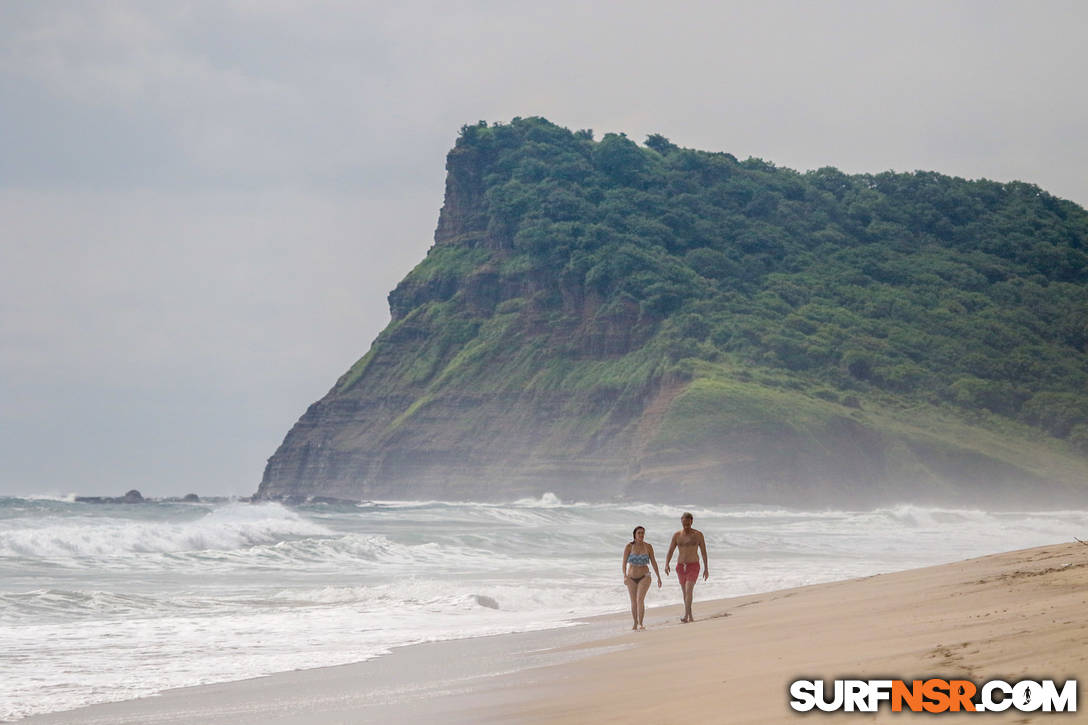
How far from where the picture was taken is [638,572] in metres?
14.4

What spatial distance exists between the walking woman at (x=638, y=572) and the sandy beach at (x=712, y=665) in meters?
0.30

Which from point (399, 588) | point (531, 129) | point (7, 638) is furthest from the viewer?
point (531, 129)

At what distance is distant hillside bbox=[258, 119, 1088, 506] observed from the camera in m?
87.8

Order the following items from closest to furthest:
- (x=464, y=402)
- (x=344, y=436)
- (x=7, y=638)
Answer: (x=7, y=638), (x=464, y=402), (x=344, y=436)

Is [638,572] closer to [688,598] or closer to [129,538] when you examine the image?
[688,598]

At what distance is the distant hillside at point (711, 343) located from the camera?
87750 mm

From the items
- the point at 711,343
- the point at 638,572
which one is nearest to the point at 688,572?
the point at 638,572

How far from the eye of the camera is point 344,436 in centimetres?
11275

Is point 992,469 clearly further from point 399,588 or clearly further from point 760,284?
point 399,588

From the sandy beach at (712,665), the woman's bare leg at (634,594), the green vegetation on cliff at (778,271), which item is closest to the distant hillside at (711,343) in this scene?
the green vegetation on cliff at (778,271)

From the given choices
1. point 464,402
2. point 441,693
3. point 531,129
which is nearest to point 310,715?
point 441,693

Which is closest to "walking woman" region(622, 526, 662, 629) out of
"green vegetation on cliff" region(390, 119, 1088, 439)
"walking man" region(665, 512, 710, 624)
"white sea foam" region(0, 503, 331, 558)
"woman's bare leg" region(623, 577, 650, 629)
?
"woman's bare leg" region(623, 577, 650, 629)

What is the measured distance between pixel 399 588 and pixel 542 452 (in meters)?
75.6

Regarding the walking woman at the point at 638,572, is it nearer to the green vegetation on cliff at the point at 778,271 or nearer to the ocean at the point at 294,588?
the ocean at the point at 294,588
